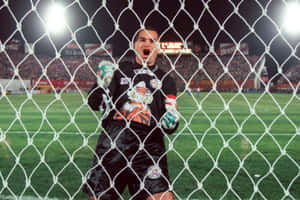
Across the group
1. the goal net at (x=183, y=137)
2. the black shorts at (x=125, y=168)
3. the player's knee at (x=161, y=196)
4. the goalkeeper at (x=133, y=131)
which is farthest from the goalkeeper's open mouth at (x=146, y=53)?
the player's knee at (x=161, y=196)

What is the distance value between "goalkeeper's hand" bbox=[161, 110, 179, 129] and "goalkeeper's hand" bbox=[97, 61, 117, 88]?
1.40 ft

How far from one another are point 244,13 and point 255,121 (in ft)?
61.7

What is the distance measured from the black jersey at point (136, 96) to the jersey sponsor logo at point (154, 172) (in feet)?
0.85

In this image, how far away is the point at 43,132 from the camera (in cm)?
560

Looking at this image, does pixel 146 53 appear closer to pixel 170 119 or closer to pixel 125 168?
pixel 170 119

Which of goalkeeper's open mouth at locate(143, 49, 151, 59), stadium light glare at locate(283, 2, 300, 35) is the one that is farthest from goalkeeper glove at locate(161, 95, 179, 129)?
stadium light glare at locate(283, 2, 300, 35)

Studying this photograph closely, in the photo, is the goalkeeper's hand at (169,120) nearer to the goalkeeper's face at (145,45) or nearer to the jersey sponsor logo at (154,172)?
the jersey sponsor logo at (154,172)

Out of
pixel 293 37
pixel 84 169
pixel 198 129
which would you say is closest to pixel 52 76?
pixel 293 37

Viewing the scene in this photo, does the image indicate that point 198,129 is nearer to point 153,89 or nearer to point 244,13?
point 153,89

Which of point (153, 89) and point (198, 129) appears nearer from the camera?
point (153, 89)

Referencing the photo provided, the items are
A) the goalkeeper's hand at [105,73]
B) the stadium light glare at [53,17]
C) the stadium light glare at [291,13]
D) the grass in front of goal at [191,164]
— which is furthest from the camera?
the stadium light glare at [291,13]

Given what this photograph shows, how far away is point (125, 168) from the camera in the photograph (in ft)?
5.69

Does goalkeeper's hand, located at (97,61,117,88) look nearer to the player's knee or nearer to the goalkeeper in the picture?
the goalkeeper

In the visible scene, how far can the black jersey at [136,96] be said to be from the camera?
69.8 inches
